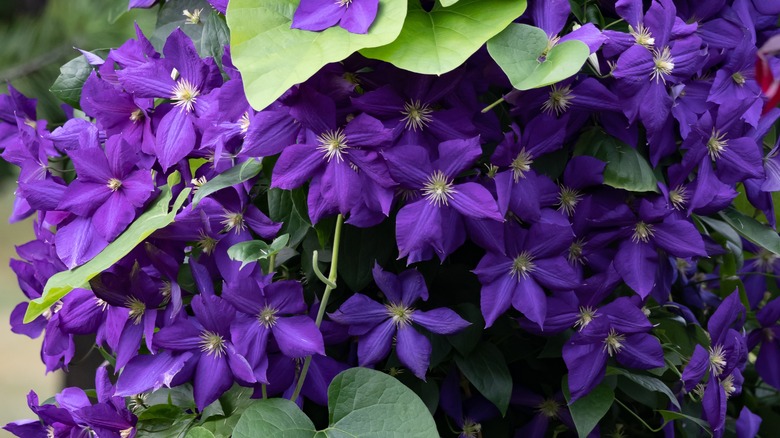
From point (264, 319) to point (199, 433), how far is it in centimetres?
11

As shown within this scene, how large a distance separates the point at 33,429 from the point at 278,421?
0.30 metres

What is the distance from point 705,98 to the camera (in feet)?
2.55

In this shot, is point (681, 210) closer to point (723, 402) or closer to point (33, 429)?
point (723, 402)

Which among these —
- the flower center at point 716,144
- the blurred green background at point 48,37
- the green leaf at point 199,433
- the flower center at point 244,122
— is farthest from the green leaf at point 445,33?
the blurred green background at point 48,37

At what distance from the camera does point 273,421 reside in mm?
665

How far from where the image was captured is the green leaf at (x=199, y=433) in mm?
685

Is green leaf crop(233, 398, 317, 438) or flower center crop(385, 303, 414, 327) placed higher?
flower center crop(385, 303, 414, 327)

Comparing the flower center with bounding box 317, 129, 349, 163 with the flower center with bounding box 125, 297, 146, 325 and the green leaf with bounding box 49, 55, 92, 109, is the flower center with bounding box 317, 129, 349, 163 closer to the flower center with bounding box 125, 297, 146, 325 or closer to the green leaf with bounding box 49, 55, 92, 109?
the flower center with bounding box 125, 297, 146, 325

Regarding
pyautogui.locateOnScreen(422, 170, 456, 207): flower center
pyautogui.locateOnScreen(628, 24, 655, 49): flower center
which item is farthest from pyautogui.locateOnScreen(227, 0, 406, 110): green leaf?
pyautogui.locateOnScreen(628, 24, 655, 49): flower center

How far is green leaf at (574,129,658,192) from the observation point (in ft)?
2.37

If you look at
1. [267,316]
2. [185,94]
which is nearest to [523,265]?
[267,316]

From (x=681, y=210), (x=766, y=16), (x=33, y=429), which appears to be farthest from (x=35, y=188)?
(x=766, y=16)

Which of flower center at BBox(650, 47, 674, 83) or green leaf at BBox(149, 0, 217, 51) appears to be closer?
flower center at BBox(650, 47, 674, 83)

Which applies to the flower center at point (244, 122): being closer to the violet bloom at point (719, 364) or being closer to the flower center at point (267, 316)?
the flower center at point (267, 316)
